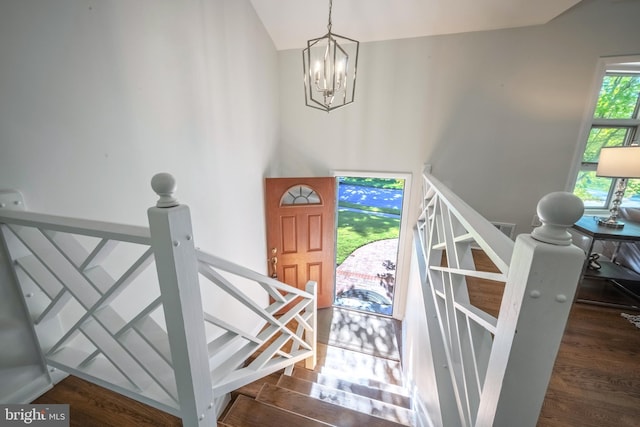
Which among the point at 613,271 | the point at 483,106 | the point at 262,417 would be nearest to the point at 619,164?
the point at 613,271

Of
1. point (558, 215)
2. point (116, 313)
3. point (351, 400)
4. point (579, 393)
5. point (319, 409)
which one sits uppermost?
point (558, 215)

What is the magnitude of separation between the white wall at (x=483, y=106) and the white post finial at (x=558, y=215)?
2536mm

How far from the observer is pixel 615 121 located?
7.88 feet

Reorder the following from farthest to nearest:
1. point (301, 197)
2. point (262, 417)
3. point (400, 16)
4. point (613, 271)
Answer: point (301, 197) → point (400, 16) → point (613, 271) → point (262, 417)

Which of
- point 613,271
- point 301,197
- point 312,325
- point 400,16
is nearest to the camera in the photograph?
point 613,271

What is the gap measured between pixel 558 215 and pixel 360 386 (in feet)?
8.69

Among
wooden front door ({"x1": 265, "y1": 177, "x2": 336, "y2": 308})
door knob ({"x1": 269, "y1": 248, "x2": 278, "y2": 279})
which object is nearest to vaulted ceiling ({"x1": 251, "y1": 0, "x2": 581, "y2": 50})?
wooden front door ({"x1": 265, "y1": 177, "x2": 336, "y2": 308})

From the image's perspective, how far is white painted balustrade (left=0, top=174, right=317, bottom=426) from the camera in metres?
0.68

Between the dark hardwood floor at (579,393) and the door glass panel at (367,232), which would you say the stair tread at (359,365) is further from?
the door glass panel at (367,232)

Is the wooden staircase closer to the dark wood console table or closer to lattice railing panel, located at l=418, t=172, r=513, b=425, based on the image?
lattice railing panel, located at l=418, t=172, r=513, b=425

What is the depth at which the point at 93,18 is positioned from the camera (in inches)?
42.9

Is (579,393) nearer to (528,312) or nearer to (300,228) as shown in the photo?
(528,312)

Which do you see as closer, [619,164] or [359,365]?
[619,164]

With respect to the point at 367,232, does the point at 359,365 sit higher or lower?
lower
